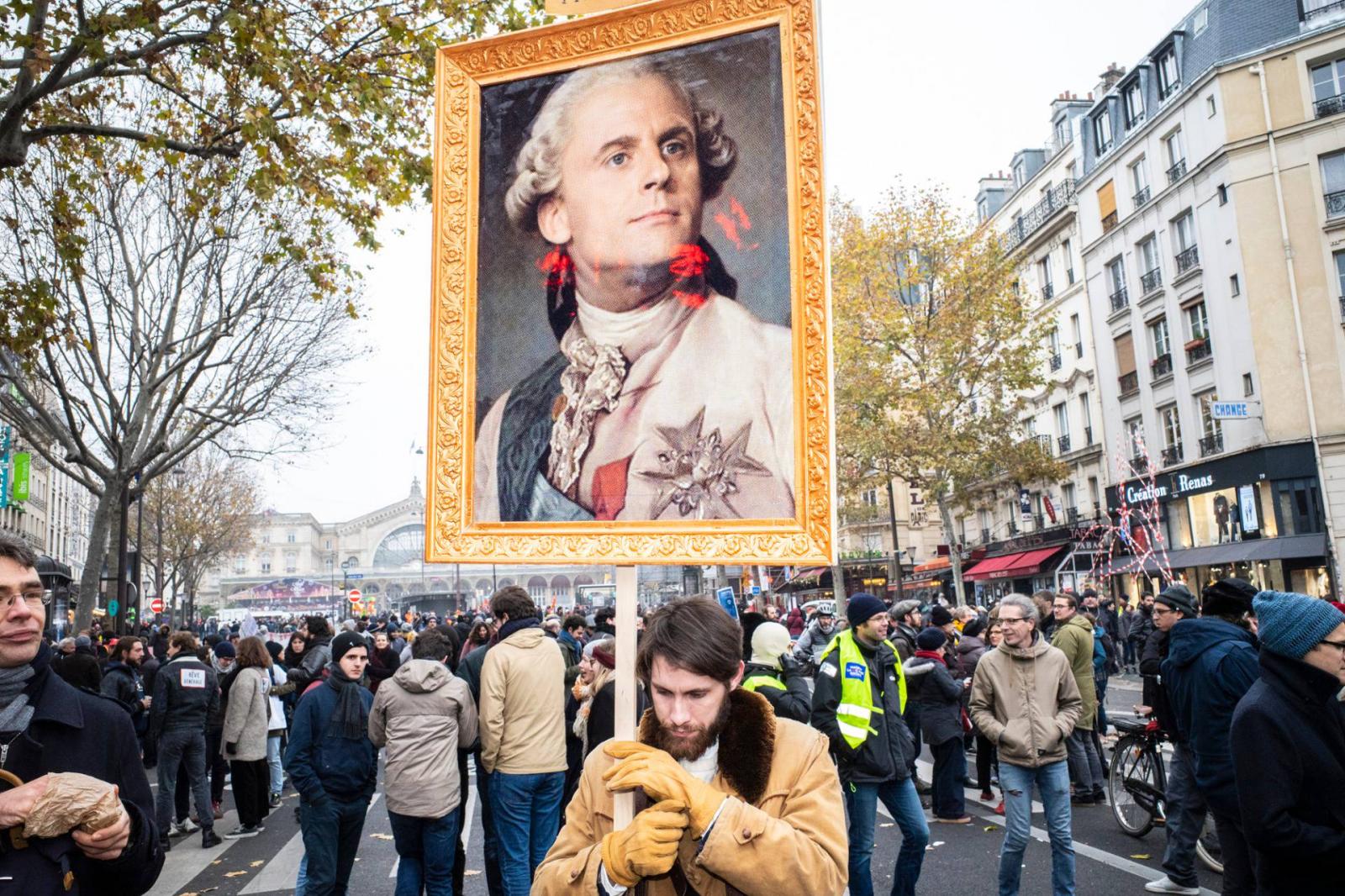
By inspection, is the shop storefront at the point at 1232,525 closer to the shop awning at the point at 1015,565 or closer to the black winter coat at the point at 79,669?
the shop awning at the point at 1015,565

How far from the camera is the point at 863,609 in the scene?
6.07 m

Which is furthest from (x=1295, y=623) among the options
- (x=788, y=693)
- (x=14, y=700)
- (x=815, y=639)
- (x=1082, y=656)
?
(x=815, y=639)

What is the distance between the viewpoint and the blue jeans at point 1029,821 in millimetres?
5402

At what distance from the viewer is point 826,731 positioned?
5.79m

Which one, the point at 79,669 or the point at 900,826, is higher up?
the point at 79,669

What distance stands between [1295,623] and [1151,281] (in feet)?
99.3

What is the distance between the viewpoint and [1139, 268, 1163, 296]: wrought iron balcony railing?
3028 cm

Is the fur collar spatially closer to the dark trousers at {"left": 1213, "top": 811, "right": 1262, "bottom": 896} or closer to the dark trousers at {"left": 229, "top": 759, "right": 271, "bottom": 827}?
the dark trousers at {"left": 1213, "top": 811, "right": 1262, "bottom": 896}

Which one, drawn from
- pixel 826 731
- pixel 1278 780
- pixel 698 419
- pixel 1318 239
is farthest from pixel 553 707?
pixel 1318 239

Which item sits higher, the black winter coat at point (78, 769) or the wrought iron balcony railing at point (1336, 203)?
the wrought iron balcony railing at point (1336, 203)

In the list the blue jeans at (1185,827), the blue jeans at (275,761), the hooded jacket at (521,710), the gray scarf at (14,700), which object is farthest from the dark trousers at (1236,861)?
the blue jeans at (275,761)

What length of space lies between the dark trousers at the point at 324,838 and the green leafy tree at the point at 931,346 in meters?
26.6

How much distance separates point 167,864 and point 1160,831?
7.99 metres

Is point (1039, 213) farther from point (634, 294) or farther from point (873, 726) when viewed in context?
point (634, 294)
